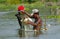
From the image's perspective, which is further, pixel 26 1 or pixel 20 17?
pixel 26 1

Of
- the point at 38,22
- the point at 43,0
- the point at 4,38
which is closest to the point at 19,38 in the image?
the point at 4,38

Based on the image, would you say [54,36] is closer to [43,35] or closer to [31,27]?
[43,35]

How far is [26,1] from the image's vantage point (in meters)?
49.8

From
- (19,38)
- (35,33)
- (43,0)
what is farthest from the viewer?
(43,0)

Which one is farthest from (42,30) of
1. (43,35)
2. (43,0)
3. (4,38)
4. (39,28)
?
(43,0)

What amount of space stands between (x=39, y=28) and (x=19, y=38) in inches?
71.8

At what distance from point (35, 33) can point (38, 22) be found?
20.7 inches

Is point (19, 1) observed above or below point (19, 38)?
below

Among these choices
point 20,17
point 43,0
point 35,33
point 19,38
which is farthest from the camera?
point 43,0

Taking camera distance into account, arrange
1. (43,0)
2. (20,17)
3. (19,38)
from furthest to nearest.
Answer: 1. (43,0)
2. (20,17)
3. (19,38)

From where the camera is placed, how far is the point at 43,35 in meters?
14.0

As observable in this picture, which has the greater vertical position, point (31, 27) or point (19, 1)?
point (31, 27)

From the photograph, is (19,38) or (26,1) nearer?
(19,38)

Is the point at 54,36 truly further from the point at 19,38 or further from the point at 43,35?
the point at 19,38
